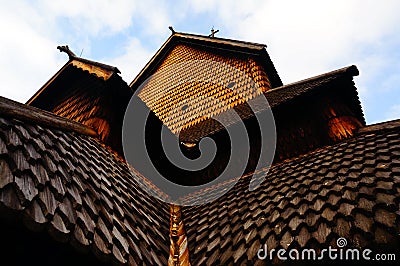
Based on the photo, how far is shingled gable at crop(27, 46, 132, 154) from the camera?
200 inches

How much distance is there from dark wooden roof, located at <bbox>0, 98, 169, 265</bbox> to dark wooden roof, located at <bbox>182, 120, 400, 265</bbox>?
69 cm

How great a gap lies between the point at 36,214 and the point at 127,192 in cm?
203

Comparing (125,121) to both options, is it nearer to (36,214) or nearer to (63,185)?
(63,185)

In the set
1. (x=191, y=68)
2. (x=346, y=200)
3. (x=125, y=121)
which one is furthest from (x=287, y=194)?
(x=191, y=68)

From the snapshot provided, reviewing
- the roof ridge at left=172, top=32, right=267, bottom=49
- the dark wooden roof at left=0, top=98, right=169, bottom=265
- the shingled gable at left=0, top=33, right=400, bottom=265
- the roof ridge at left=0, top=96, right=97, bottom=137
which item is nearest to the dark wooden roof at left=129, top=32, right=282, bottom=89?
the roof ridge at left=172, top=32, right=267, bottom=49

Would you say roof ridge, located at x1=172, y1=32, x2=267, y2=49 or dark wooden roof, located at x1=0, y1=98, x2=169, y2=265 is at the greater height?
roof ridge, located at x1=172, y1=32, x2=267, y2=49

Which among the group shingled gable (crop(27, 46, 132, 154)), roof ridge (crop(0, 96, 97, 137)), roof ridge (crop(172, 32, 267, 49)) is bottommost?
roof ridge (crop(0, 96, 97, 137))

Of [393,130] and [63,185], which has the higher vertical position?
[393,130]

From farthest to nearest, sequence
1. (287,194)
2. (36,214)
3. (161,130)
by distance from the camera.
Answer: (161,130), (287,194), (36,214)

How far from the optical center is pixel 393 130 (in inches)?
164

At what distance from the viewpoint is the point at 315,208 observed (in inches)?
118

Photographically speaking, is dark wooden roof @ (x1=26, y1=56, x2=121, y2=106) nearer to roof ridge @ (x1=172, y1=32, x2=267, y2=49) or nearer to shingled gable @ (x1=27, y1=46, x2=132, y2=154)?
shingled gable @ (x1=27, y1=46, x2=132, y2=154)

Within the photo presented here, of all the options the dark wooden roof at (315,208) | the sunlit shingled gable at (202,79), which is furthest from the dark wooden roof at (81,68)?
the sunlit shingled gable at (202,79)

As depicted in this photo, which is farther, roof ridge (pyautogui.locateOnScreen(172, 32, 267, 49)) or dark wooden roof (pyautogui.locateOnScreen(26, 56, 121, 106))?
roof ridge (pyautogui.locateOnScreen(172, 32, 267, 49))
